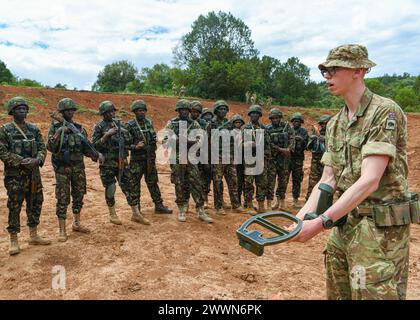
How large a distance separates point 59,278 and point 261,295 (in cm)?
236

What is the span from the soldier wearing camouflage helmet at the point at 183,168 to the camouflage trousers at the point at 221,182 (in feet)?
2.07

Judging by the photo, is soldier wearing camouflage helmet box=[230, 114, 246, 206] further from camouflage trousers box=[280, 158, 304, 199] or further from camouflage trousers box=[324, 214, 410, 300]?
camouflage trousers box=[324, 214, 410, 300]

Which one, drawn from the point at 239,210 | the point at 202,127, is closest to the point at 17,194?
the point at 202,127

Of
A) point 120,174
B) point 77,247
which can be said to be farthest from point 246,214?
point 77,247

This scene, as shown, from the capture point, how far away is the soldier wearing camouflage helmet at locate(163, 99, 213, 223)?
6879 mm

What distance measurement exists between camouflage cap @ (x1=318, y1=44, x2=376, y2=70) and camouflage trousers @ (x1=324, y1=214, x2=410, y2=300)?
2.83ft

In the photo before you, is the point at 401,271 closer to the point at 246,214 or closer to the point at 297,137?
the point at 246,214

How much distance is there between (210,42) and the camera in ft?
129

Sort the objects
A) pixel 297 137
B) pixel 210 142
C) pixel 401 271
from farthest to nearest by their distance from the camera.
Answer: pixel 297 137, pixel 210 142, pixel 401 271

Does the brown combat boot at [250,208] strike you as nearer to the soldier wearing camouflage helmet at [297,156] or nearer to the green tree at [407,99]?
the soldier wearing camouflage helmet at [297,156]

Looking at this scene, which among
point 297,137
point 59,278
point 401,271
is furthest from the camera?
point 297,137

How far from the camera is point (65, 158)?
5648 millimetres

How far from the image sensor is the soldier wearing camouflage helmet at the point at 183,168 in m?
6.88

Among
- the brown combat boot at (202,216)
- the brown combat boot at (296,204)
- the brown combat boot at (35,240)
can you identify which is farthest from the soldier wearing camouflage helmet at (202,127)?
the brown combat boot at (35,240)
